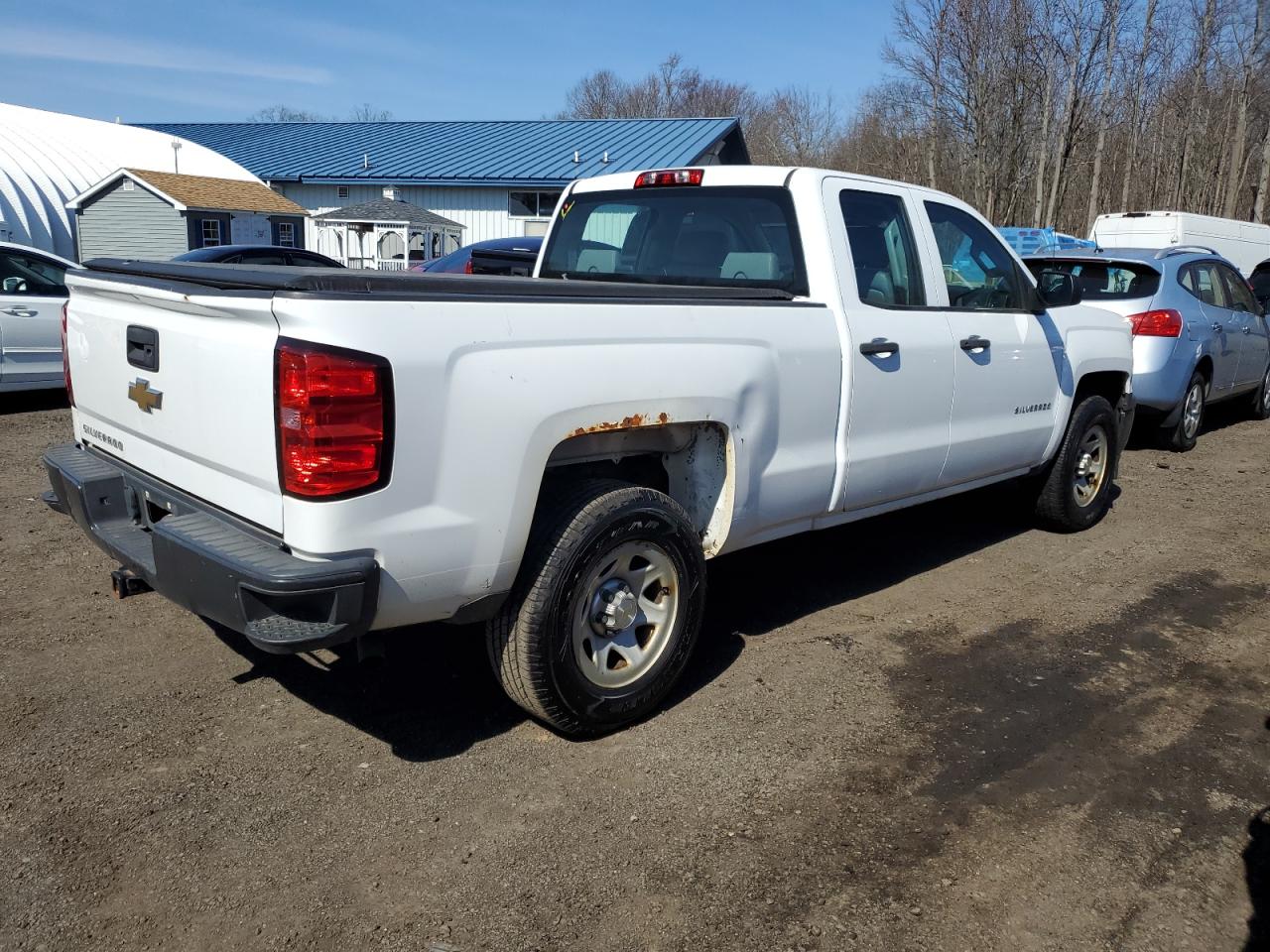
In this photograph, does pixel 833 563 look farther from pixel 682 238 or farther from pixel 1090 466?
pixel 682 238

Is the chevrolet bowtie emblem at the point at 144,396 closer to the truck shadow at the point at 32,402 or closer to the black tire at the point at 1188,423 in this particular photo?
the truck shadow at the point at 32,402

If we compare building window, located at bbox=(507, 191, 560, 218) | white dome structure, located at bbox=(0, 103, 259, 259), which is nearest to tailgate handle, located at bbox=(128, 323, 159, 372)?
white dome structure, located at bbox=(0, 103, 259, 259)

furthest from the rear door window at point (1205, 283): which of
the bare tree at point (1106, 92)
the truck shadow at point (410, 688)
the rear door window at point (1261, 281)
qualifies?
the bare tree at point (1106, 92)

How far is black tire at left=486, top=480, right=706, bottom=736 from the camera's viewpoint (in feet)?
11.2

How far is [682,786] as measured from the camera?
136 inches

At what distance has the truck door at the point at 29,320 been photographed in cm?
928

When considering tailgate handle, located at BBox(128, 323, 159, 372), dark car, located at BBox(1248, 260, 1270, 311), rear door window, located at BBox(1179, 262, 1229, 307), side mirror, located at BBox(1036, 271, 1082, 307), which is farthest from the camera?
dark car, located at BBox(1248, 260, 1270, 311)

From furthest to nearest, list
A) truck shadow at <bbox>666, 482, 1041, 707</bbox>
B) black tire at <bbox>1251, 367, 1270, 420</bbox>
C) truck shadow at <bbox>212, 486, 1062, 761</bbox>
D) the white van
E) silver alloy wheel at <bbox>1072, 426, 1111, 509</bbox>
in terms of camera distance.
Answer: the white van → black tire at <bbox>1251, 367, 1270, 420</bbox> → silver alloy wheel at <bbox>1072, 426, 1111, 509</bbox> → truck shadow at <bbox>666, 482, 1041, 707</bbox> → truck shadow at <bbox>212, 486, 1062, 761</bbox>

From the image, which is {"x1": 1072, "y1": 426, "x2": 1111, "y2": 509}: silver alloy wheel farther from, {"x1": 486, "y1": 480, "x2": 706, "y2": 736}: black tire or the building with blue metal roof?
the building with blue metal roof

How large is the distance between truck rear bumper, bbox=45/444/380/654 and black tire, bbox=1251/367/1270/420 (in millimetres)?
11476

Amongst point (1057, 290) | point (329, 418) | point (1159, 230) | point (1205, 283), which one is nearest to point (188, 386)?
point (329, 418)

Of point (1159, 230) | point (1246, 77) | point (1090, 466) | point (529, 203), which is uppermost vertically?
point (1246, 77)

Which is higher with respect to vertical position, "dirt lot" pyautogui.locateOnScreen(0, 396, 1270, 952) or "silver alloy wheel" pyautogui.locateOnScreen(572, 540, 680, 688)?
"silver alloy wheel" pyautogui.locateOnScreen(572, 540, 680, 688)

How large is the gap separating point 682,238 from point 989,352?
1.62m
